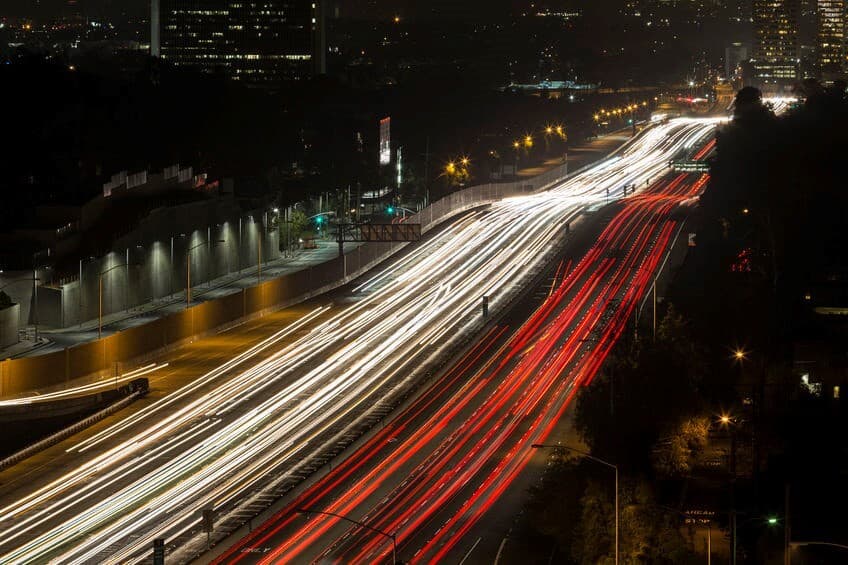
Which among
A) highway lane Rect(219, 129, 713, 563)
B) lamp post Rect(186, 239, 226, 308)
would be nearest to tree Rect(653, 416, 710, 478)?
highway lane Rect(219, 129, 713, 563)

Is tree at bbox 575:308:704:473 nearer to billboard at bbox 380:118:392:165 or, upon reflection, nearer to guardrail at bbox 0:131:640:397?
guardrail at bbox 0:131:640:397

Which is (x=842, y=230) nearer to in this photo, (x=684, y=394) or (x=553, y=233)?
(x=553, y=233)

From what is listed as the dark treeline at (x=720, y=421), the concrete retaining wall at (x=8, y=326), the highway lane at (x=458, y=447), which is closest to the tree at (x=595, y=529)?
the dark treeline at (x=720, y=421)

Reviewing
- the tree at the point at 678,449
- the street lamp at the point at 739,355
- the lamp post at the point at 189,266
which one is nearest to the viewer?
the tree at the point at 678,449

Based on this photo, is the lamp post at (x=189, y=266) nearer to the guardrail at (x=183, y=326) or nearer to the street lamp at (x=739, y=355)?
the guardrail at (x=183, y=326)

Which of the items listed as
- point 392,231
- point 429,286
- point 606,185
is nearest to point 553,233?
point 392,231

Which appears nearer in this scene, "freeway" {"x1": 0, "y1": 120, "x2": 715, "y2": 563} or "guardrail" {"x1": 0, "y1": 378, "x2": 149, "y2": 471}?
"freeway" {"x1": 0, "y1": 120, "x2": 715, "y2": 563}
